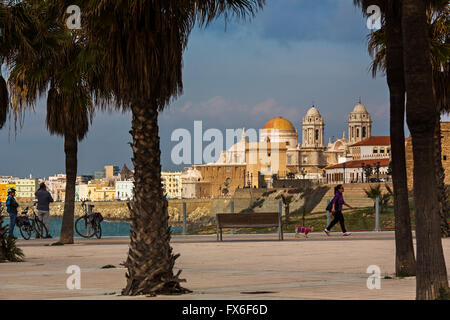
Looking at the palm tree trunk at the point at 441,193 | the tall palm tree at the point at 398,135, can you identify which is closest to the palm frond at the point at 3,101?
the tall palm tree at the point at 398,135

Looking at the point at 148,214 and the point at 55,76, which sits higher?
the point at 55,76

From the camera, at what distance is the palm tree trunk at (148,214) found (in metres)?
11.2

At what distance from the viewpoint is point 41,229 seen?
2892 cm

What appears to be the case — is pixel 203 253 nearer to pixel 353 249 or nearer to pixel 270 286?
pixel 353 249

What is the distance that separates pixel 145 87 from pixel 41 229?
18.6 meters

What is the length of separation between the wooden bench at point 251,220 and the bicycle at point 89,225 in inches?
200

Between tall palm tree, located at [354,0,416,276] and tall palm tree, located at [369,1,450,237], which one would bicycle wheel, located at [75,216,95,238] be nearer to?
tall palm tree, located at [369,1,450,237]

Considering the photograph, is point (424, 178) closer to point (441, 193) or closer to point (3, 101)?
point (3, 101)

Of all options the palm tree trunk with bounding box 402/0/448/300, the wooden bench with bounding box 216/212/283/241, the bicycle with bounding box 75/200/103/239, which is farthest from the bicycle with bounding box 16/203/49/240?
the palm tree trunk with bounding box 402/0/448/300

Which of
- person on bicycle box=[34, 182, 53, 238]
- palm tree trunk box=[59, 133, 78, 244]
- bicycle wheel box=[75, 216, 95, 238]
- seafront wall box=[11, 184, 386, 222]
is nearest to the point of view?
palm tree trunk box=[59, 133, 78, 244]

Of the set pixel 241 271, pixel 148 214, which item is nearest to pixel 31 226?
pixel 241 271

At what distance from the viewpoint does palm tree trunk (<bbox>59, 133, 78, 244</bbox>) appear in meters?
24.1

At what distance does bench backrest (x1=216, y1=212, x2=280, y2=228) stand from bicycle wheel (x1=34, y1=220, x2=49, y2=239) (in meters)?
6.49
